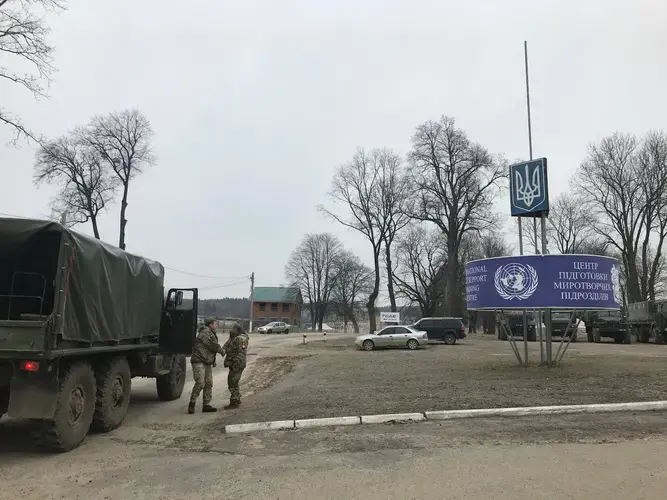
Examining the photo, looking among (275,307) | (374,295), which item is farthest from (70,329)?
(275,307)

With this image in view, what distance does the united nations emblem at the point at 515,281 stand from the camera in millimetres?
13609

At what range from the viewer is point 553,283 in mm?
13438

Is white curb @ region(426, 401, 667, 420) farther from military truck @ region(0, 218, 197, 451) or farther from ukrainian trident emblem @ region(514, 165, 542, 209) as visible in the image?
ukrainian trident emblem @ region(514, 165, 542, 209)

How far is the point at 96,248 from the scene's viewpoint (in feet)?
24.9

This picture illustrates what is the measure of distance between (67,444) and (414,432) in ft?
15.6

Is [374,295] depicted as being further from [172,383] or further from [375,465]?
[375,465]

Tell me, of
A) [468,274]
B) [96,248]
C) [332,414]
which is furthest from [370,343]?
[96,248]

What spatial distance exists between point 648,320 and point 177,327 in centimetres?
3393

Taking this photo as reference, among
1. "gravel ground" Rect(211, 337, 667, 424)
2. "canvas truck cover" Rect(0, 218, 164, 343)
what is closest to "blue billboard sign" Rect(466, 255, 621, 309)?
"gravel ground" Rect(211, 337, 667, 424)

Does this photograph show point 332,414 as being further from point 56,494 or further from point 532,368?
point 532,368

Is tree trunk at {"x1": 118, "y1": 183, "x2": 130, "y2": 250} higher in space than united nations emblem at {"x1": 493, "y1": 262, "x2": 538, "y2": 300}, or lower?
higher

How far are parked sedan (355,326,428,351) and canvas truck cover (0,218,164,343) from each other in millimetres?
21982

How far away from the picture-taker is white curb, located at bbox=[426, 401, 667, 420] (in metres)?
8.39

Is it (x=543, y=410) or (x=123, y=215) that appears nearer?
(x=543, y=410)
